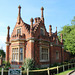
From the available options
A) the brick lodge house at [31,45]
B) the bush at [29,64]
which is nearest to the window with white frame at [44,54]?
the brick lodge house at [31,45]

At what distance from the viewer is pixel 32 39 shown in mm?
18250

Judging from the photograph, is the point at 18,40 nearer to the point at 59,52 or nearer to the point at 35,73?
the point at 35,73

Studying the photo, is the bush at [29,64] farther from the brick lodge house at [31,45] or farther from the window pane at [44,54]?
the window pane at [44,54]

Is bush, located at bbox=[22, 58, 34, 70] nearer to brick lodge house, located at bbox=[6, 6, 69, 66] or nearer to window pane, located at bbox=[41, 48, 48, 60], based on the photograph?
brick lodge house, located at bbox=[6, 6, 69, 66]

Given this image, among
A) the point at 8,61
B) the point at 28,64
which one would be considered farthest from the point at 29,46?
the point at 8,61

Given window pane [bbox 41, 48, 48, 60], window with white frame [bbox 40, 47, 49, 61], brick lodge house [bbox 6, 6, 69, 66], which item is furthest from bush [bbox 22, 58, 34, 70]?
window pane [bbox 41, 48, 48, 60]

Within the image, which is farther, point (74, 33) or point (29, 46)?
point (74, 33)

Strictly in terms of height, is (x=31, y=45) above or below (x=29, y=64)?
above

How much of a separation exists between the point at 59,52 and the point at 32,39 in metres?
10.2

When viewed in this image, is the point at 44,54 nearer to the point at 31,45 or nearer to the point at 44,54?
the point at 44,54

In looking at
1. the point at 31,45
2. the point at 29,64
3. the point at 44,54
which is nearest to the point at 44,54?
the point at 44,54

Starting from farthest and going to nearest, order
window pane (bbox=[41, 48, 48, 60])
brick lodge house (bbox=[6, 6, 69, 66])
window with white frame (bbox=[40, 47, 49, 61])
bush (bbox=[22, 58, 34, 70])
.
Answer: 1. window pane (bbox=[41, 48, 48, 60])
2. window with white frame (bbox=[40, 47, 49, 61])
3. brick lodge house (bbox=[6, 6, 69, 66])
4. bush (bbox=[22, 58, 34, 70])

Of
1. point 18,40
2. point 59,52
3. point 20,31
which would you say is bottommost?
point 59,52

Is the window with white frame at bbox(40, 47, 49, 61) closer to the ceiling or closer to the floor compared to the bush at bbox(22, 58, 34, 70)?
closer to the ceiling
